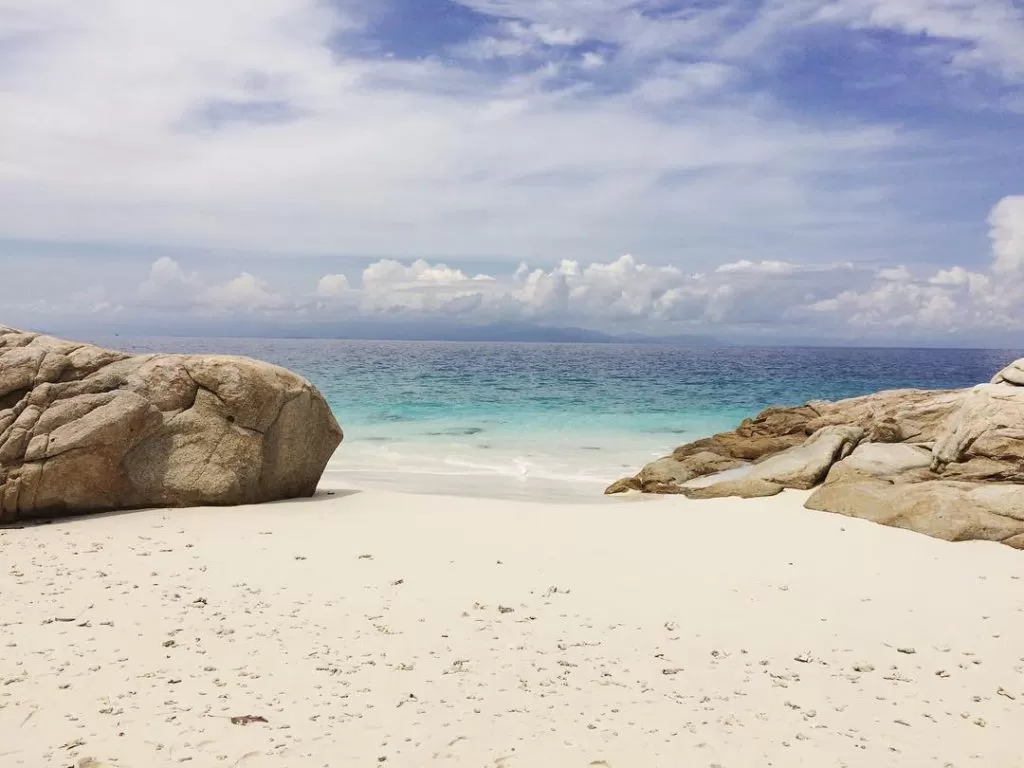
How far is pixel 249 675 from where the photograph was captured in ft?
16.4

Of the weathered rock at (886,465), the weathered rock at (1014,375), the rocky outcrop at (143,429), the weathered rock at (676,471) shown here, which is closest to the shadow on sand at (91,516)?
the rocky outcrop at (143,429)

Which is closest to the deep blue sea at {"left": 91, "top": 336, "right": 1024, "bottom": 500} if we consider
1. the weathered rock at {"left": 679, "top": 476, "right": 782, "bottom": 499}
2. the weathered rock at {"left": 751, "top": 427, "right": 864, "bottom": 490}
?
the weathered rock at {"left": 679, "top": 476, "right": 782, "bottom": 499}

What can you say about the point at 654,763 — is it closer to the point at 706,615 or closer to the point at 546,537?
the point at 706,615

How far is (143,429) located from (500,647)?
21.2 feet

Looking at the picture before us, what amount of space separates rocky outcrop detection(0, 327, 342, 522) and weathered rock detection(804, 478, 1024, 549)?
782 centimetres

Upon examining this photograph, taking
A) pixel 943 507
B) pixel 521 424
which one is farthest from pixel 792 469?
pixel 521 424

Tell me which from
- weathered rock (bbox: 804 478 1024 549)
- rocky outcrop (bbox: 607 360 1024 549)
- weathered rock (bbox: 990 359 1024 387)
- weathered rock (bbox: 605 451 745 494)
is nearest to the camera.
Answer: weathered rock (bbox: 804 478 1024 549)

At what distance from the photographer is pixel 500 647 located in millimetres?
5594

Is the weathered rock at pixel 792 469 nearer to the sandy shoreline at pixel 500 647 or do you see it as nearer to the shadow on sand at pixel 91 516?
the sandy shoreline at pixel 500 647

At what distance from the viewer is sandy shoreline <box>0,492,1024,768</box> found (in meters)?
4.30

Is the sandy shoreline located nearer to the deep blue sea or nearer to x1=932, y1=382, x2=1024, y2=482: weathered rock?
x1=932, y1=382, x2=1024, y2=482: weathered rock

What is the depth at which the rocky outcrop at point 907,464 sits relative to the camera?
359 inches

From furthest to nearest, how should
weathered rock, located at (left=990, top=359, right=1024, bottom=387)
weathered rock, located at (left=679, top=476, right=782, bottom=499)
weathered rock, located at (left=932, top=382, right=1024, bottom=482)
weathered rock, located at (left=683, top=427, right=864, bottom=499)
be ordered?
weathered rock, located at (left=683, top=427, right=864, bottom=499), weathered rock, located at (left=679, top=476, right=782, bottom=499), weathered rock, located at (left=990, top=359, right=1024, bottom=387), weathered rock, located at (left=932, top=382, right=1024, bottom=482)

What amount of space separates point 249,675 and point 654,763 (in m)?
2.72
